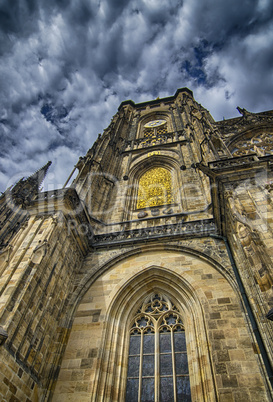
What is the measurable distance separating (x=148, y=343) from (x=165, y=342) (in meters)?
0.42

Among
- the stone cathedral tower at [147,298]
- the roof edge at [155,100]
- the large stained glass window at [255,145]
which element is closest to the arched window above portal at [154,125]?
the roof edge at [155,100]

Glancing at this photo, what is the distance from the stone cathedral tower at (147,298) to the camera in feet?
Answer: 17.7

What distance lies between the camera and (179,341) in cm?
662

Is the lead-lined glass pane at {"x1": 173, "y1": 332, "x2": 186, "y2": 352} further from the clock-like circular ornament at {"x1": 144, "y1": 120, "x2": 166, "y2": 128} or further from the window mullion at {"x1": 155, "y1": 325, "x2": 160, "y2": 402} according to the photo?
the clock-like circular ornament at {"x1": 144, "y1": 120, "x2": 166, "y2": 128}

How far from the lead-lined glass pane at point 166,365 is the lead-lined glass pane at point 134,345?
635 mm

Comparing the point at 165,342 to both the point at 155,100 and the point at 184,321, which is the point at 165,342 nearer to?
the point at 184,321

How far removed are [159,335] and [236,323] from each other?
1.84 metres

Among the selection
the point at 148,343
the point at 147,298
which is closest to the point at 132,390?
the point at 148,343

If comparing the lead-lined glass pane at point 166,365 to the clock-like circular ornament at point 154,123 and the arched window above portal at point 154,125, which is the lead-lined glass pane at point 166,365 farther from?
the clock-like circular ornament at point 154,123

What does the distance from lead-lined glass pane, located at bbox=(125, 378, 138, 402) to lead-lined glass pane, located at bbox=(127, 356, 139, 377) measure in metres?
0.11

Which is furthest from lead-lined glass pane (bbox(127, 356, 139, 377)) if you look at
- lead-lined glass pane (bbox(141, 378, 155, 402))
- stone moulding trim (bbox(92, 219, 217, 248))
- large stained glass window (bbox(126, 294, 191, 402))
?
stone moulding trim (bbox(92, 219, 217, 248))

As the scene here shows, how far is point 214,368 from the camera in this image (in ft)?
18.1

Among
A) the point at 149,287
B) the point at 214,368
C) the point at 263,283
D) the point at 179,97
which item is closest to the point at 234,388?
the point at 214,368

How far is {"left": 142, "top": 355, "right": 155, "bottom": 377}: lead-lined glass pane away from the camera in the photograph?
6.27 meters
